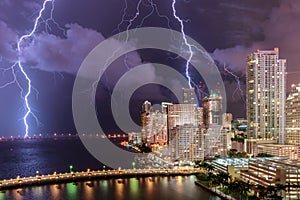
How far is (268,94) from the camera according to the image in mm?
39688

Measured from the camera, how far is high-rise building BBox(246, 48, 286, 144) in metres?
39.2

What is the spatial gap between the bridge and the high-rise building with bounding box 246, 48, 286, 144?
1314 cm

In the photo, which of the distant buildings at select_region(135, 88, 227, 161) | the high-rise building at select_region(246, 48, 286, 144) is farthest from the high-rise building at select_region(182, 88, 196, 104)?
the high-rise building at select_region(246, 48, 286, 144)

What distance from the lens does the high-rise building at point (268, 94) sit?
3925 centimetres

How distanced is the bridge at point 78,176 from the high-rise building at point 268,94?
13135mm

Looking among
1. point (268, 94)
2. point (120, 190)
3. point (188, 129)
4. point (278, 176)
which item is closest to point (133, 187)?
point (120, 190)

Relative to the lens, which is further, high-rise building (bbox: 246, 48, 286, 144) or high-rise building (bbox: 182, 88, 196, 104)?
high-rise building (bbox: 182, 88, 196, 104)

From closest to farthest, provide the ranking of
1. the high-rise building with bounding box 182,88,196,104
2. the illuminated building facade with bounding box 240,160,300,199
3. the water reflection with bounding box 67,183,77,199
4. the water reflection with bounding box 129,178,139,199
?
1. the illuminated building facade with bounding box 240,160,300,199
2. the water reflection with bounding box 67,183,77,199
3. the water reflection with bounding box 129,178,139,199
4. the high-rise building with bounding box 182,88,196,104

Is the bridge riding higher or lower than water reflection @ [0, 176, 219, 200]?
higher

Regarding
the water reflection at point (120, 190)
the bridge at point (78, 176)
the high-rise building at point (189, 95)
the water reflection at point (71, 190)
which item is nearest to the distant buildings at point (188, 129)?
the high-rise building at point (189, 95)

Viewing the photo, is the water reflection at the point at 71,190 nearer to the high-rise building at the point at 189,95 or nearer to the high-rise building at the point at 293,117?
the high-rise building at the point at 293,117

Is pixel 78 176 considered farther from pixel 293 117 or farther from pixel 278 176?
pixel 293 117

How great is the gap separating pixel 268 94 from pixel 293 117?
3931 mm

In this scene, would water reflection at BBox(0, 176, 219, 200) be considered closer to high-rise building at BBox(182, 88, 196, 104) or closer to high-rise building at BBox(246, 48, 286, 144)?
high-rise building at BBox(246, 48, 286, 144)
